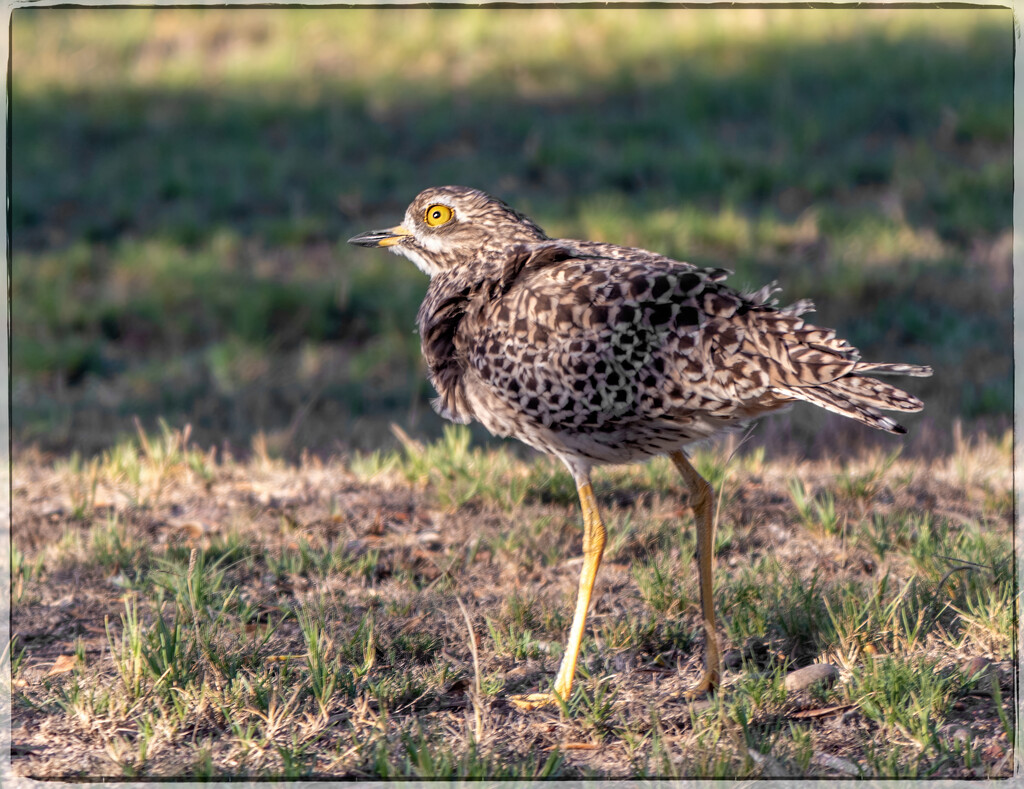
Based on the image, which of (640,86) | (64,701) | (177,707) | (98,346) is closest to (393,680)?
(177,707)

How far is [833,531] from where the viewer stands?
5.46 meters

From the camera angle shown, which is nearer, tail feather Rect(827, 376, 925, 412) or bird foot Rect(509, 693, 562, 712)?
tail feather Rect(827, 376, 925, 412)

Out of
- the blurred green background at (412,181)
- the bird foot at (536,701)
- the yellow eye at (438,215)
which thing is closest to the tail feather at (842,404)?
the bird foot at (536,701)

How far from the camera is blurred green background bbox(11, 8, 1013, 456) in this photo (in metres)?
9.96

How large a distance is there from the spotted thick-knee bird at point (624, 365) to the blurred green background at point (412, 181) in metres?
3.51

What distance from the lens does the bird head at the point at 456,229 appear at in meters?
5.07

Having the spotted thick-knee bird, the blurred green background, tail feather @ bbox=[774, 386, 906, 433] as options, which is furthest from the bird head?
the blurred green background

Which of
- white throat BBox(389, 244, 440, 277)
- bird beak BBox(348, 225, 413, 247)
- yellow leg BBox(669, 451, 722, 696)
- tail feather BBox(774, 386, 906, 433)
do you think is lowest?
yellow leg BBox(669, 451, 722, 696)

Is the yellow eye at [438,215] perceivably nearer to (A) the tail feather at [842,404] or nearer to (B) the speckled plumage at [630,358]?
(B) the speckled plumage at [630,358]

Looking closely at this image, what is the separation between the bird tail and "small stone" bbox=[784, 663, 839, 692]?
2.98 ft

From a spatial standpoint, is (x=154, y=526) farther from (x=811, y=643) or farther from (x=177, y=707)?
(x=811, y=643)

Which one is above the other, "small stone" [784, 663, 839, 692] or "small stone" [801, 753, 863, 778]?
"small stone" [784, 663, 839, 692]

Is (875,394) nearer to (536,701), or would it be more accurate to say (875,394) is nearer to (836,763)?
(836,763)

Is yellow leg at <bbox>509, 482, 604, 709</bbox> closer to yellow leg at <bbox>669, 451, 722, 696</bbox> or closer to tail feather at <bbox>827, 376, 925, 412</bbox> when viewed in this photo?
yellow leg at <bbox>669, 451, 722, 696</bbox>
